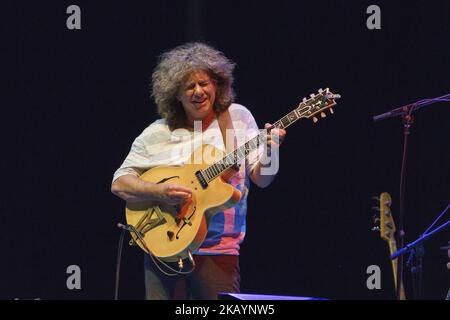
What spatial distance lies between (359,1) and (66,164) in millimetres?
2161

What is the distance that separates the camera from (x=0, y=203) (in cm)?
470

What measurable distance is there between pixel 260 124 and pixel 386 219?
0.98 meters

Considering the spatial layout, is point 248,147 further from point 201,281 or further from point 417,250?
point 417,250

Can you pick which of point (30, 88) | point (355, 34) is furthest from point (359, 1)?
point (30, 88)

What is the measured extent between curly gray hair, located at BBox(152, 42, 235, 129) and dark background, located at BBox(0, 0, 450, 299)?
843 mm

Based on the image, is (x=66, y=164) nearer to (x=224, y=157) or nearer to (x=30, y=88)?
(x=30, y=88)

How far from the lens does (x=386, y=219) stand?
4.15 metres

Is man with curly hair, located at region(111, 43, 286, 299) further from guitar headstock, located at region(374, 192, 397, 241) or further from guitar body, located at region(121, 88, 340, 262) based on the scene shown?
guitar headstock, located at region(374, 192, 397, 241)

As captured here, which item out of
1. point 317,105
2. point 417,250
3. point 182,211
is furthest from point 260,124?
point 417,250

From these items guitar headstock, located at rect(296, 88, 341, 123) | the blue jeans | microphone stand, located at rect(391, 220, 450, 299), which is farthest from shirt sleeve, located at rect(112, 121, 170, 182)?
microphone stand, located at rect(391, 220, 450, 299)

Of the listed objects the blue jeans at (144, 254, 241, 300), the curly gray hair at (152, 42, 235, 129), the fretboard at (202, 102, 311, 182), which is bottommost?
the blue jeans at (144, 254, 241, 300)

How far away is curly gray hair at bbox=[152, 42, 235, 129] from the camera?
361 centimetres

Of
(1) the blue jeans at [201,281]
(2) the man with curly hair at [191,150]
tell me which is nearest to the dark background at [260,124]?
(2) the man with curly hair at [191,150]

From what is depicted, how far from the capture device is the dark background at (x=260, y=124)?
431 cm
